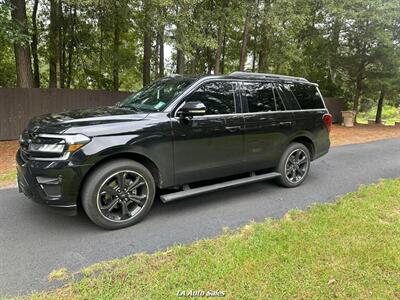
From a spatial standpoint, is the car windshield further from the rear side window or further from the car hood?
the rear side window

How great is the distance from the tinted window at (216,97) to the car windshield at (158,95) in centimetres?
20

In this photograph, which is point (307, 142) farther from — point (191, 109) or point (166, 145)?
point (166, 145)

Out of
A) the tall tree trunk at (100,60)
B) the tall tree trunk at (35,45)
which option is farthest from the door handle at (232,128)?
the tall tree trunk at (35,45)

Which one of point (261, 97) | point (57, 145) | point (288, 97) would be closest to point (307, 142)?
point (288, 97)

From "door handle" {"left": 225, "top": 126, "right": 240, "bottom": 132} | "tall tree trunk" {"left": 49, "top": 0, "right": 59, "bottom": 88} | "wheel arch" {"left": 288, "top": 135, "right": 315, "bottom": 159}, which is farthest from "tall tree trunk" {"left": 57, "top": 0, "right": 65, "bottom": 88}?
"wheel arch" {"left": 288, "top": 135, "right": 315, "bottom": 159}

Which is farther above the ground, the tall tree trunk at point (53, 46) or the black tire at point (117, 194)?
the tall tree trunk at point (53, 46)

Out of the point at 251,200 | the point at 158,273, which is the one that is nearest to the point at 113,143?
the point at 158,273

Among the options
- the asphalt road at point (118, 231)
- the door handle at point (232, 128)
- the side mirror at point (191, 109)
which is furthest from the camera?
the door handle at point (232, 128)

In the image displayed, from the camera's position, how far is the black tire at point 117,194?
320 centimetres

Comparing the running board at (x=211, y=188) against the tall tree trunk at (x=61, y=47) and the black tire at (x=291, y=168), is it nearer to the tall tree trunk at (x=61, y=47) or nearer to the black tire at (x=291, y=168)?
the black tire at (x=291, y=168)

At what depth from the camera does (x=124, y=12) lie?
10086 millimetres

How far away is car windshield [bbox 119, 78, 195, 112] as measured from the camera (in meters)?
3.79

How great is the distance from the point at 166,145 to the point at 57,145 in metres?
1.19

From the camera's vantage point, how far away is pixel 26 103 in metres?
9.19
